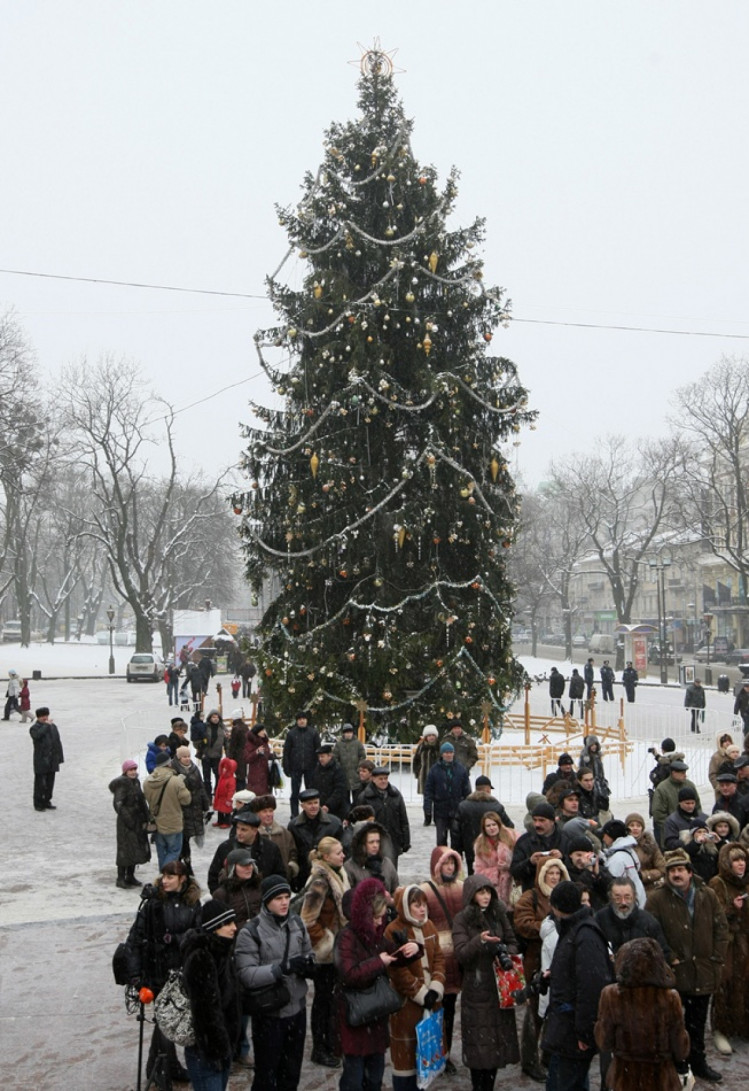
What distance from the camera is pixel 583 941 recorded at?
5809mm

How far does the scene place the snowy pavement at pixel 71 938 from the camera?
7.11m

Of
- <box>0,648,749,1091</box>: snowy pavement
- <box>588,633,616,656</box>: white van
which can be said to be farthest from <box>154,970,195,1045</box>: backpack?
<box>588,633,616,656</box>: white van

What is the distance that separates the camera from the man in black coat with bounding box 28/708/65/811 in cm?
1661

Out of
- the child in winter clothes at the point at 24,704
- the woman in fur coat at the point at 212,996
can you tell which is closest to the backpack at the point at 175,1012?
the woman in fur coat at the point at 212,996

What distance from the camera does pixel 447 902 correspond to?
6.85 metres

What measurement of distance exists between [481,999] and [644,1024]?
52.5 inches

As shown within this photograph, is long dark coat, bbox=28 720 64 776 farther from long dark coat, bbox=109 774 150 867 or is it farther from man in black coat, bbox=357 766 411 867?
man in black coat, bbox=357 766 411 867

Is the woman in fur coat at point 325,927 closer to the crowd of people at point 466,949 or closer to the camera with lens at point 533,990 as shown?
the crowd of people at point 466,949

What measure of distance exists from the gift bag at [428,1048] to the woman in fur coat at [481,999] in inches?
8.5

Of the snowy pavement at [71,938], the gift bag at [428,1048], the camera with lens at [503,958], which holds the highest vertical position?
the camera with lens at [503,958]

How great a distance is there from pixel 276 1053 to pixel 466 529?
15.7 metres

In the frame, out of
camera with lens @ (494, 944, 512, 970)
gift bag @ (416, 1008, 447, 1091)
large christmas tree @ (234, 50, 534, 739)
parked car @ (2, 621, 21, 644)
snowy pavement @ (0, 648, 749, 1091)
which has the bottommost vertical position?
snowy pavement @ (0, 648, 749, 1091)

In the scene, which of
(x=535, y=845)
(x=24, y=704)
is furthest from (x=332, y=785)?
(x=24, y=704)

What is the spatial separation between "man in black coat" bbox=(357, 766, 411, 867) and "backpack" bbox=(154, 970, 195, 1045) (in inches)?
185
